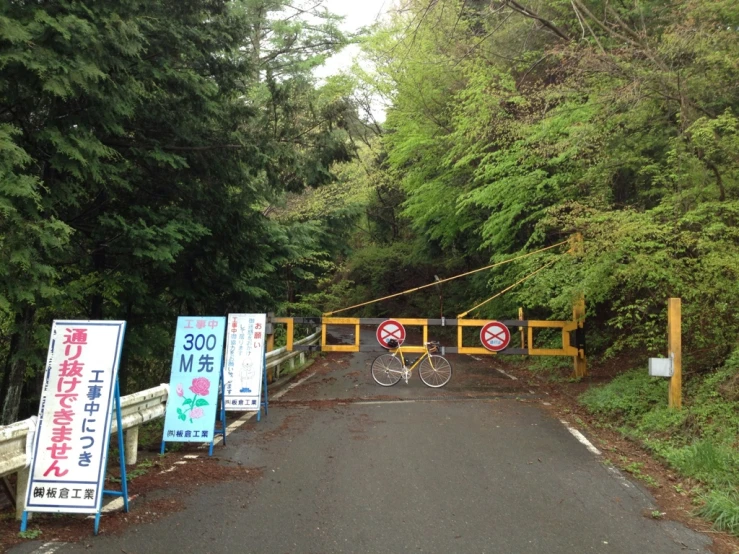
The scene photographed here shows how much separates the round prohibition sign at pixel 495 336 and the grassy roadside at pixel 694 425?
2.30m

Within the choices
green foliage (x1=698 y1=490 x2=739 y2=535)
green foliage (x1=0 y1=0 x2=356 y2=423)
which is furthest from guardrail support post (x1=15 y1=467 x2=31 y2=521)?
green foliage (x1=698 y1=490 x2=739 y2=535)

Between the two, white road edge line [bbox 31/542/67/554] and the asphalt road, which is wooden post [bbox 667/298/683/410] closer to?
the asphalt road

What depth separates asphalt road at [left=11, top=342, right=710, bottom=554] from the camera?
14.1 feet

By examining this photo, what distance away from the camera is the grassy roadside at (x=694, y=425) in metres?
5.32

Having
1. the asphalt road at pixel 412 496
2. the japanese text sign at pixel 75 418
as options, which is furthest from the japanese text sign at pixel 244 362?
the japanese text sign at pixel 75 418

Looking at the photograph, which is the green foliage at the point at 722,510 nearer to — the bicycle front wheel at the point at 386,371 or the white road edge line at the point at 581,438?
the white road edge line at the point at 581,438

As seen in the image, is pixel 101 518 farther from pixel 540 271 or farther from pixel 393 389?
pixel 540 271

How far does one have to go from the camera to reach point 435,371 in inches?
473

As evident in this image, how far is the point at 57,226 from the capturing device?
616 cm

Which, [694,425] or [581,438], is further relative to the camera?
[581,438]

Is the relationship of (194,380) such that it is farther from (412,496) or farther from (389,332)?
(389,332)

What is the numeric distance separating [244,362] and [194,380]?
184 centimetres

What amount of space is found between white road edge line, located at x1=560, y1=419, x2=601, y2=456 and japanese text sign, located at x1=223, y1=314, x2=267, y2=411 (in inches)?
184

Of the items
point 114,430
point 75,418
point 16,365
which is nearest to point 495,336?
point 114,430
